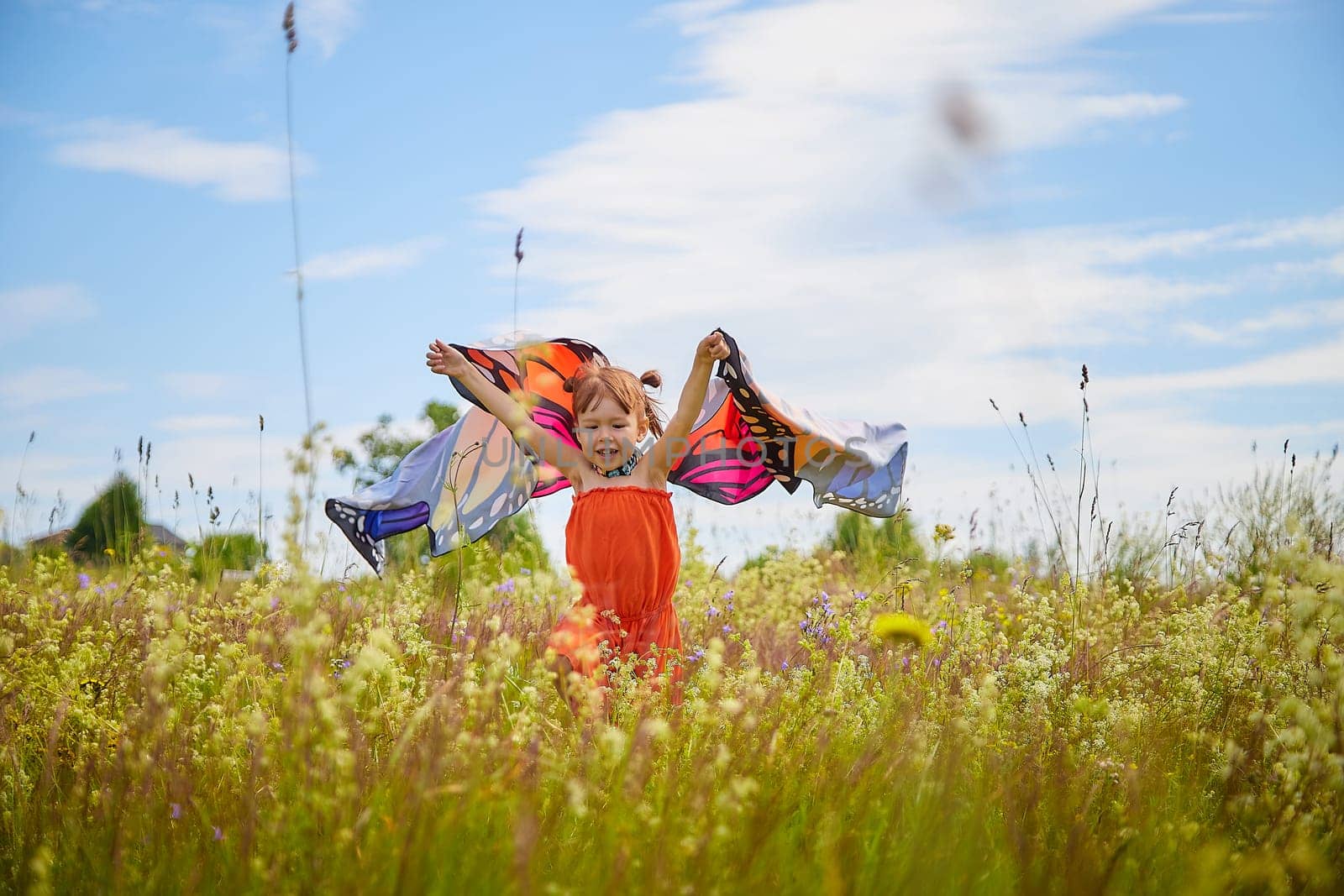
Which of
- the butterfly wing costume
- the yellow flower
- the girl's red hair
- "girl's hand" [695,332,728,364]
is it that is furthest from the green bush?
the yellow flower

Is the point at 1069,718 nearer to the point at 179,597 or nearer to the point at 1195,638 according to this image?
the point at 1195,638

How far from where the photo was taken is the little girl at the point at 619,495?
4496 millimetres

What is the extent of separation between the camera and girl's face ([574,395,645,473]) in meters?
4.61

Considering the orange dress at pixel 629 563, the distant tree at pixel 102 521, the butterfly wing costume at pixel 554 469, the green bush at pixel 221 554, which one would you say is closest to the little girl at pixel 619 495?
the orange dress at pixel 629 563

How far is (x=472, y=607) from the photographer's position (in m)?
4.58

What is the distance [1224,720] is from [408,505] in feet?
12.2

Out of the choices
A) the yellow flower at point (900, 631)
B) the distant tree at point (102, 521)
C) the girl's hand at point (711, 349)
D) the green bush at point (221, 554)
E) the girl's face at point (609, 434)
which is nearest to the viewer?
the yellow flower at point (900, 631)

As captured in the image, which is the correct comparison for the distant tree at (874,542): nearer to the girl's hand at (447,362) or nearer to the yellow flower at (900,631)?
the yellow flower at (900,631)

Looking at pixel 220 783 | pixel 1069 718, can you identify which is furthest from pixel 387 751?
pixel 1069 718

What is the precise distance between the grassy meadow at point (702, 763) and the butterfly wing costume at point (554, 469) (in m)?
0.97

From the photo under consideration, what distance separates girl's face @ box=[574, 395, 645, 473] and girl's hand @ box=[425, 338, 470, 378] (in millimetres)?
597

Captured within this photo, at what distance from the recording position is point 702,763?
2385mm

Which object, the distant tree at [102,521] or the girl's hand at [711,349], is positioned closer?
the girl's hand at [711,349]

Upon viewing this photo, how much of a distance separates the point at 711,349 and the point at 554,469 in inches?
43.6
